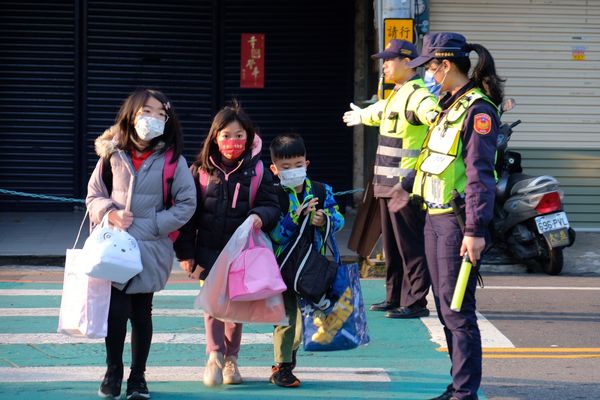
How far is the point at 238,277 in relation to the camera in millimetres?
6055

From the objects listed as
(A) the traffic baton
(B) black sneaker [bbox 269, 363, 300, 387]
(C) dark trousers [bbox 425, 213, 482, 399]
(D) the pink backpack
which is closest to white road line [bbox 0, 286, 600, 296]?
Answer: (B) black sneaker [bbox 269, 363, 300, 387]

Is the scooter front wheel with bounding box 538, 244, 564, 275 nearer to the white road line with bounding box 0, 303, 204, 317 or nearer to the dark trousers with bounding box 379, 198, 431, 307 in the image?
the dark trousers with bounding box 379, 198, 431, 307

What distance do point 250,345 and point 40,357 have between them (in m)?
1.45

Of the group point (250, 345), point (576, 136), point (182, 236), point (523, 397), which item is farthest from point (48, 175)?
point (523, 397)

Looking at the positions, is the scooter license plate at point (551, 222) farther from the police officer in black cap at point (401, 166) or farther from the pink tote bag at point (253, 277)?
the pink tote bag at point (253, 277)

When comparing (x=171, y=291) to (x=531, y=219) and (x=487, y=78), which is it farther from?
(x=487, y=78)

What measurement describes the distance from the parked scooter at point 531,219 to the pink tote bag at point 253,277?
5.07 meters

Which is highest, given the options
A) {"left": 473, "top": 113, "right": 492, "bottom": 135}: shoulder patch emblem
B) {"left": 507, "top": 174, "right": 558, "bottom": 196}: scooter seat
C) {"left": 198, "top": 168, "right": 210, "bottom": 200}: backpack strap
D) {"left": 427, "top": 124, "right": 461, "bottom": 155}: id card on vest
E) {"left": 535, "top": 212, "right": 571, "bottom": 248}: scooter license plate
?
{"left": 473, "top": 113, "right": 492, "bottom": 135}: shoulder patch emblem

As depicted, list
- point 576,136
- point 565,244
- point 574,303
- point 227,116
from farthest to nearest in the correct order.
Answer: point 576,136 < point 565,244 < point 574,303 < point 227,116

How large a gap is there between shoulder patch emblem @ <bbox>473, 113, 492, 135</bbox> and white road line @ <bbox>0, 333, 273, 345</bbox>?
2.78 meters

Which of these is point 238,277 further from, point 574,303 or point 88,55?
point 88,55

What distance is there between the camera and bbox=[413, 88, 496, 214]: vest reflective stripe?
5.68 metres

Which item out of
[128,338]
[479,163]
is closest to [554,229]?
[128,338]

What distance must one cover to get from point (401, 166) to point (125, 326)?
309 centimetres
